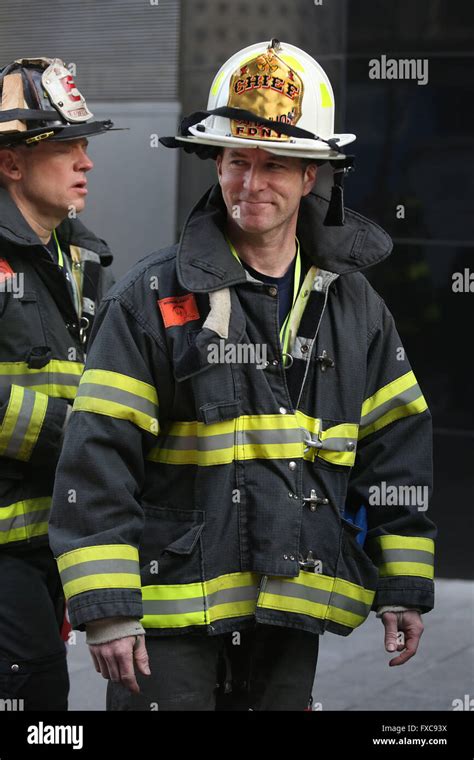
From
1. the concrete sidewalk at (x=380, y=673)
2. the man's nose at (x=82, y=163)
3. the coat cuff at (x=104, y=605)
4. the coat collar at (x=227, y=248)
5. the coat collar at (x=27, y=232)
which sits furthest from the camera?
the concrete sidewalk at (x=380, y=673)

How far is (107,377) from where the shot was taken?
3092 mm

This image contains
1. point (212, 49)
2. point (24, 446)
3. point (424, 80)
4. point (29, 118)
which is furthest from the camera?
point (212, 49)

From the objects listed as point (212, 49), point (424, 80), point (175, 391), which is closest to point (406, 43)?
point (424, 80)

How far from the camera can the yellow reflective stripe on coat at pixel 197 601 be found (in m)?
3.12

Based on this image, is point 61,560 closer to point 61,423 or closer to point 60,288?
point 61,423

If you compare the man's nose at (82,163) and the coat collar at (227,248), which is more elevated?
the man's nose at (82,163)

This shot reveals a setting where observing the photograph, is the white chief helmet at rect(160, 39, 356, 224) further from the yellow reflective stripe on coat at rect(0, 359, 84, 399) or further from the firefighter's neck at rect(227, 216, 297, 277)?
the yellow reflective stripe on coat at rect(0, 359, 84, 399)

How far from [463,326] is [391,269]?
1.82 ft

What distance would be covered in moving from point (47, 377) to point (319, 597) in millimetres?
1189

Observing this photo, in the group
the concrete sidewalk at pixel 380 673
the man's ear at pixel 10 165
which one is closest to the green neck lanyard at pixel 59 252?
the man's ear at pixel 10 165

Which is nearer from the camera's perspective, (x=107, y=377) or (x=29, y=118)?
(x=107, y=377)

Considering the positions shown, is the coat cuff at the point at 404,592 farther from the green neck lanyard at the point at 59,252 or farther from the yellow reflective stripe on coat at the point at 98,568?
the green neck lanyard at the point at 59,252

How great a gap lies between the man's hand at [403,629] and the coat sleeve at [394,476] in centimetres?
4

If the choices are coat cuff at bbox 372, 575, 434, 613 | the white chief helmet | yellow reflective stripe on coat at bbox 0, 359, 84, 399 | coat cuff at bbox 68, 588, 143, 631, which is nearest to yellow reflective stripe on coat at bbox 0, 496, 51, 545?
yellow reflective stripe on coat at bbox 0, 359, 84, 399
